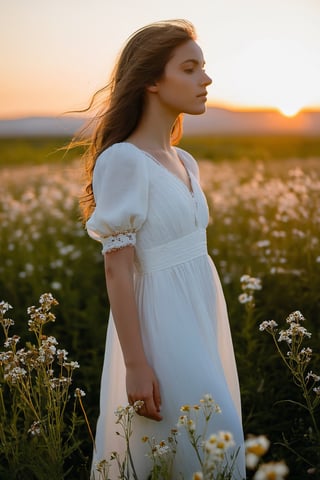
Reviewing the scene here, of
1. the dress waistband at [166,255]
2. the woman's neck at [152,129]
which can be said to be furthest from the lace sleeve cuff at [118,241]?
the woman's neck at [152,129]

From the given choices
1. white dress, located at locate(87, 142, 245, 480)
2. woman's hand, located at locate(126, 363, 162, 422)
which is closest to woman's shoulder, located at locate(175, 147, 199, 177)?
white dress, located at locate(87, 142, 245, 480)

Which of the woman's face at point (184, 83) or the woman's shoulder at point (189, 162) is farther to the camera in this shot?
the woman's shoulder at point (189, 162)

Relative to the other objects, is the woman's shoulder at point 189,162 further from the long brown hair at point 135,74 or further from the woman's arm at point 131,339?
the woman's arm at point 131,339

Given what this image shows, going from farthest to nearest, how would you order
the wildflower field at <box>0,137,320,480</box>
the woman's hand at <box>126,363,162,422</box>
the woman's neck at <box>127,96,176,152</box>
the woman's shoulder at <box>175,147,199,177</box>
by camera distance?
the wildflower field at <box>0,137,320,480</box>, the woman's shoulder at <box>175,147,199,177</box>, the woman's neck at <box>127,96,176,152</box>, the woman's hand at <box>126,363,162,422</box>

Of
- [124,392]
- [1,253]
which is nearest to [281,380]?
[124,392]

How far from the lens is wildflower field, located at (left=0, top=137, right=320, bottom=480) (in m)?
3.34

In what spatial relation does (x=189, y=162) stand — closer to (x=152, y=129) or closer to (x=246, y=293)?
(x=152, y=129)

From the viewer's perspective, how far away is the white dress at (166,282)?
223cm

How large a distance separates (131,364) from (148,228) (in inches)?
18.9

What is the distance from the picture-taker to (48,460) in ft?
7.83

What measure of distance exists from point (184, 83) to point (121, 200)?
1.70 ft

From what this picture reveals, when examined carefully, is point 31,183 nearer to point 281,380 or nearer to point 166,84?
point 281,380

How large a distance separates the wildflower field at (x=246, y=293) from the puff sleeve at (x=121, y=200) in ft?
2.21

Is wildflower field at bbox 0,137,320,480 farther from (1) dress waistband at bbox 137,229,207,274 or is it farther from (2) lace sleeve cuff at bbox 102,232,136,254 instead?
(2) lace sleeve cuff at bbox 102,232,136,254
